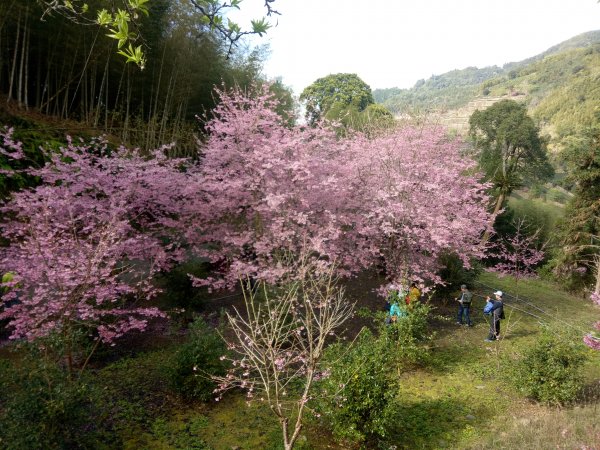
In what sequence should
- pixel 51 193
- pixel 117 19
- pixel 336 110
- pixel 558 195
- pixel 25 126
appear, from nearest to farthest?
pixel 117 19 < pixel 51 193 < pixel 25 126 < pixel 336 110 < pixel 558 195

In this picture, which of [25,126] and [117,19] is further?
[25,126]

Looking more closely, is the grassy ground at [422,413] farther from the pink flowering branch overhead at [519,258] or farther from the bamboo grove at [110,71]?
the pink flowering branch overhead at [519,258]

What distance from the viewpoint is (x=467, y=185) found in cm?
1459

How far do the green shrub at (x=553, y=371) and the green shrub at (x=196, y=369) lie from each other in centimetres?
618

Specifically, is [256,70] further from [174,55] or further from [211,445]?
[211,445]

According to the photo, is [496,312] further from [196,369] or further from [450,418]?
[196,369]

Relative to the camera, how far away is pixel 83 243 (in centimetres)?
824

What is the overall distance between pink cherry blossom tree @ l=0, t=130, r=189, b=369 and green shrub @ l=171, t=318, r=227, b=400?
1533 mm

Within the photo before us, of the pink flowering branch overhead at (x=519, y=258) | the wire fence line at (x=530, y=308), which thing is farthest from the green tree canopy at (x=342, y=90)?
the wire fence line at (x=530, y=308)

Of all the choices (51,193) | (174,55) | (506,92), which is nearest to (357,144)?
(174,55)

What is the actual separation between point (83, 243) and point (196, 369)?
380 cm

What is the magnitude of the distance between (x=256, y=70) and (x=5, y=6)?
550 inches

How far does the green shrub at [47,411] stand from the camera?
→ 459 centimetres

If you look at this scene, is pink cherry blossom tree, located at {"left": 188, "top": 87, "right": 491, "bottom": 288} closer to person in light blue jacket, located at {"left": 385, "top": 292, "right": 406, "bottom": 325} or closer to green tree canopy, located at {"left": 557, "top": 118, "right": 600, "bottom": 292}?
person in light blue jacket, located at {"left": 385, "top": 292, "right": 406, "bottom": 325}
